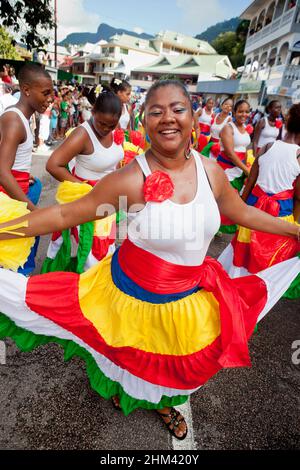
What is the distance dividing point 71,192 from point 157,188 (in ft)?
4.52

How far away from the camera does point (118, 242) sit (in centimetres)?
482

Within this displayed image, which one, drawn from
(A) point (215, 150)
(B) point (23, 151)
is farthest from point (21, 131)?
(A) point (215, 150)

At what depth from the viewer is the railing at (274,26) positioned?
26141 millimetres

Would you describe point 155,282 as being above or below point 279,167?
below

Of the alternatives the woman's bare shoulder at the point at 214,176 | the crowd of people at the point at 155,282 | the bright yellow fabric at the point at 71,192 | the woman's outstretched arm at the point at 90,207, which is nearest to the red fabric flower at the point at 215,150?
the bright yellow fabric at the point at 71,192

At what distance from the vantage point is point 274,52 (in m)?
31.6

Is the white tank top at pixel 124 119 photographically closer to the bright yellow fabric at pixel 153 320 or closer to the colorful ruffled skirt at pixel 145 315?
the colorful ruffled skirt at pixel 145 315

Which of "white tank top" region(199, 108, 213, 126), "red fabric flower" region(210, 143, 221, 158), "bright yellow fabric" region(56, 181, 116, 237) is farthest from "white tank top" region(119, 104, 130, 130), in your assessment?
"bright yellow fabric" region(56, 181, 116, 237)

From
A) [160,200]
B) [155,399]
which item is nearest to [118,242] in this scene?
[155,399]

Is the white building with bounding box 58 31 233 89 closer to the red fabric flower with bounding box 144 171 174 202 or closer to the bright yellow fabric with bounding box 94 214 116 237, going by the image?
the bright yellow fabric with bounding box 94 214 116 237

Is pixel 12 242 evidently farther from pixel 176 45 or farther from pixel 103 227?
pixel 176 45

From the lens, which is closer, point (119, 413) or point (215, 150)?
point (119, 413)

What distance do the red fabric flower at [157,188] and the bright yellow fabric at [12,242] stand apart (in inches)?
26.4

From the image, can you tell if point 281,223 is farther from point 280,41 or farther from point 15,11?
point 280,41
